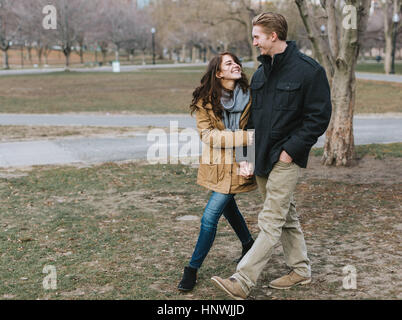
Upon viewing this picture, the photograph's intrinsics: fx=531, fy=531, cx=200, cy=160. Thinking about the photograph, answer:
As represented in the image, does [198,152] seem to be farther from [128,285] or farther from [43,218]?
[128,285]

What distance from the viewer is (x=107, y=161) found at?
29.6 ft

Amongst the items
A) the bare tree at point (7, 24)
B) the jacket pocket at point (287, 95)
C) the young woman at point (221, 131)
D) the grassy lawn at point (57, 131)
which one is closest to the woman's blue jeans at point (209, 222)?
the young woman at point (221, 131)

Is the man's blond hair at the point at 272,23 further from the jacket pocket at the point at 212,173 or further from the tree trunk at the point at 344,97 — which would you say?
the tree trunk at the point at 344,97

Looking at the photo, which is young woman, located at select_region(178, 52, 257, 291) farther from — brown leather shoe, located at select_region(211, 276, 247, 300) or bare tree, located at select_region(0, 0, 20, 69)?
bare tree, located at select_region(0, 0, 20, 69)

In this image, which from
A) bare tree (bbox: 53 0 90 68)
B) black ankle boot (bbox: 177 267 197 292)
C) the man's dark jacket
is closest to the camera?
the man's dark jacket

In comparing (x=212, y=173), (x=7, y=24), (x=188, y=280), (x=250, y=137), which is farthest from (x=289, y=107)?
(x=7, y=24)

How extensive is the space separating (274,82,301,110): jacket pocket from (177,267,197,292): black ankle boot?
1358 millimetres

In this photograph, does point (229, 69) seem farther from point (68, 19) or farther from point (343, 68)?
point (68, 19)

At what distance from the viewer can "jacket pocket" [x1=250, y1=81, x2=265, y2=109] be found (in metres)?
3.67

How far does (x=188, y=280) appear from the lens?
3.91 m

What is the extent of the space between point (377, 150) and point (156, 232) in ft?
18.0

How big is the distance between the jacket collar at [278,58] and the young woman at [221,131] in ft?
0.92

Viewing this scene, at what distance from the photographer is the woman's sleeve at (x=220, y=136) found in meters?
3.76

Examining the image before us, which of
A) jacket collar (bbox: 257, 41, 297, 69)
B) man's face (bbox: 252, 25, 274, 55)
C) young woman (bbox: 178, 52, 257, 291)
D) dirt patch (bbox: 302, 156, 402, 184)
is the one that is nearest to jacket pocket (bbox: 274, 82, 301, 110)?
jacket collar (bbox: 257, 41, 297, 69)
